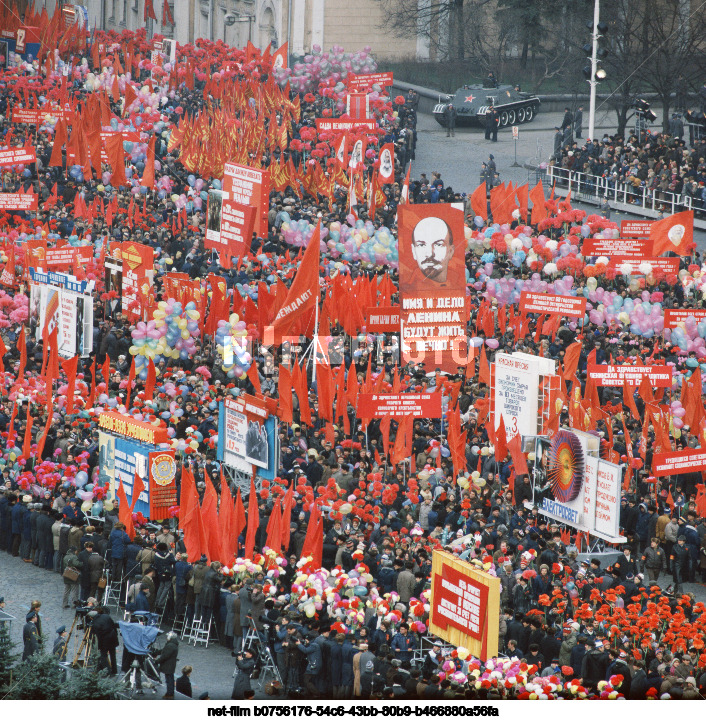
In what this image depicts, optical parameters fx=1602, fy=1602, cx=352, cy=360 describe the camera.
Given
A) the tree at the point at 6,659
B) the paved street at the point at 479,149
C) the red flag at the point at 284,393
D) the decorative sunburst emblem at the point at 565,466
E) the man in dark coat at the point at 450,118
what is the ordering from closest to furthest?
the tree at the point at 6,659, the decorative sunburst emblem at the point at 565,466, the red flag at the point at 284,393, the paved street at the point at 479,149, the man in dark coat at the point at 450,118

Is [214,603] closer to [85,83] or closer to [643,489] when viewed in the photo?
[643,489]

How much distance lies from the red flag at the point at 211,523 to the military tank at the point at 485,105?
3030cm

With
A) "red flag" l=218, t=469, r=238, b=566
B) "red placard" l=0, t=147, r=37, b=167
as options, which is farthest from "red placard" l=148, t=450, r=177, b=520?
"red placard" l=0, t=147, r=37, b=167

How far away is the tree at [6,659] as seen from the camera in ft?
46.8

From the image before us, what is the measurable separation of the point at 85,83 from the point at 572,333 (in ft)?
72.4

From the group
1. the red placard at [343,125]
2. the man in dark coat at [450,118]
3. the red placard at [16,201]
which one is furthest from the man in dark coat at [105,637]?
the man in dark coat at [450,118]

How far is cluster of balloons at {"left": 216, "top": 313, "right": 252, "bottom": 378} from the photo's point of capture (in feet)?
79.3

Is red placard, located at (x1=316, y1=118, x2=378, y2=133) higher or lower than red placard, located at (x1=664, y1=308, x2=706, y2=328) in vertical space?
higher

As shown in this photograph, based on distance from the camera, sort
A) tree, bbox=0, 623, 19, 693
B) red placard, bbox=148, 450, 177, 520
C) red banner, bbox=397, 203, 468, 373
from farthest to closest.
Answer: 1. red banner, bbox=397, 203, 468, 373
2. red placard, bbox=148, 450, 177, 520
3. tree, bbox=0, 623, 19, 693

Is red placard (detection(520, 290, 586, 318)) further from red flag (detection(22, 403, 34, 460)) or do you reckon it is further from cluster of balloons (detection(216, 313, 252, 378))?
red flag (detection(22, 403, 34, 460))

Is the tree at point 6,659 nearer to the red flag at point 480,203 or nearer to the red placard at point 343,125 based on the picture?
the red flag at point 480,203

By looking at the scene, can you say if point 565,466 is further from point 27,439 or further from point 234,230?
point 234,230

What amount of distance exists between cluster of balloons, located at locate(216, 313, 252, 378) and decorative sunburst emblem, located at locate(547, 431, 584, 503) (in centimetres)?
631

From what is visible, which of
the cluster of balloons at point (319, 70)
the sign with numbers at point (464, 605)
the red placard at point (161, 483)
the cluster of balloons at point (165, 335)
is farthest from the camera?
the cluster of balloons at point (319, 70)
